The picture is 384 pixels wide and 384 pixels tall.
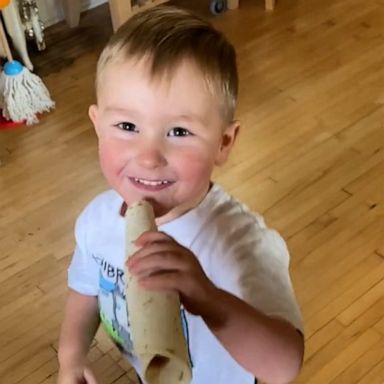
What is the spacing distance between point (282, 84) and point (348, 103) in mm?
195

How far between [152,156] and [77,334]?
1.12 ft

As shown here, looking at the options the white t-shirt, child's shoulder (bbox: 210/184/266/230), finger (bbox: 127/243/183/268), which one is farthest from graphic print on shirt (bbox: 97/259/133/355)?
finger (bbox: 127/243/183/268)

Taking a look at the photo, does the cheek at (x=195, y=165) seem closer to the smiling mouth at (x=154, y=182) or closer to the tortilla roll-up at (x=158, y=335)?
the smiling mouth at (x=154, y=182)

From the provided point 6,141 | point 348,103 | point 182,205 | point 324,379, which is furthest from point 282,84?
point 182,205

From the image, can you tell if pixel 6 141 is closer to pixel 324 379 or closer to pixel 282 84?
pixel 282 84

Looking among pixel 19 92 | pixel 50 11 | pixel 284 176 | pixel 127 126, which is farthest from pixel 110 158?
pixel 50 11

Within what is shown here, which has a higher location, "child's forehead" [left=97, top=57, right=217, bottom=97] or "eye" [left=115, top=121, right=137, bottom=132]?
"child's forehead" [left=97, top=57, right=217, bottom=97]

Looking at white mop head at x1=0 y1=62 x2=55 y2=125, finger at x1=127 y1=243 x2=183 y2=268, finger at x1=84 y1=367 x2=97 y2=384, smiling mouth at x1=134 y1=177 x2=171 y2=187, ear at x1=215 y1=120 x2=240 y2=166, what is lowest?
white mop head at x1=0 y1=62 x2=55 y2=125

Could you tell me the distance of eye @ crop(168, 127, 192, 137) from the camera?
27.0 inches

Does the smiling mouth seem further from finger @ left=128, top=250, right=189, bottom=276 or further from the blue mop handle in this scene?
the blue mop handle

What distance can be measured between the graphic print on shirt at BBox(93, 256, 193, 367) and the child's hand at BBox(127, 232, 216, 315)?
8.4 inches

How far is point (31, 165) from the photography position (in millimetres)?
1803

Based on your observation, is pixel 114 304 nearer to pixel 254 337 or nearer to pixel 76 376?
pixel 76 376

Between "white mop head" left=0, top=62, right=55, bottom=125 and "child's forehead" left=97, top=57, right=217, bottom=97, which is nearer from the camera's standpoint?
"child's forehead" left=97, top=57, right=217, bottom=97
